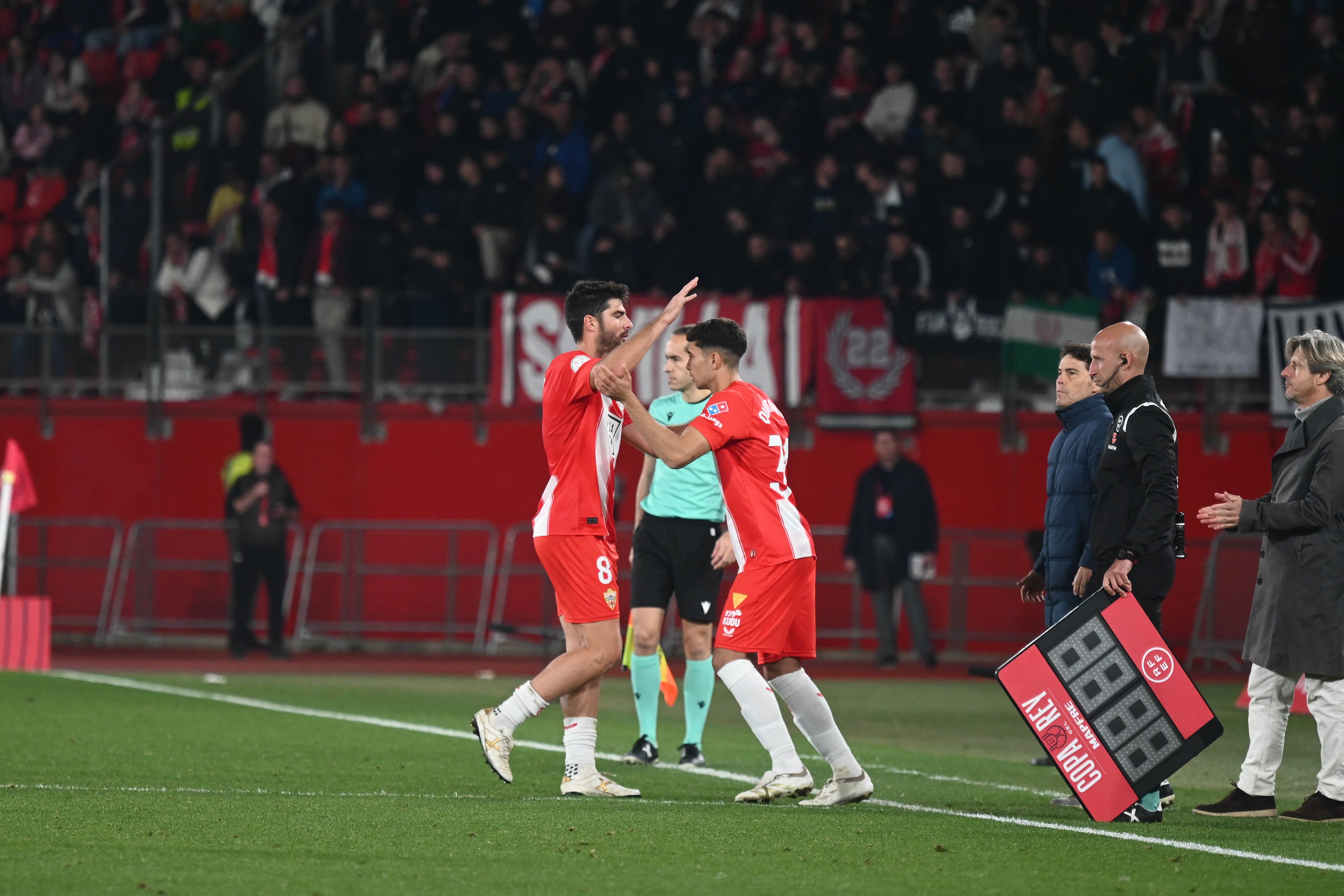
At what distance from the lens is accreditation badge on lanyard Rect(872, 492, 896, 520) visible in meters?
19.2

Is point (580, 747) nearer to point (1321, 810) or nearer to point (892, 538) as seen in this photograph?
point (1321, 810)

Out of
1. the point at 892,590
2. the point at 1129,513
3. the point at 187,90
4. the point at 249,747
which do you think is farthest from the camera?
the point at 187,90

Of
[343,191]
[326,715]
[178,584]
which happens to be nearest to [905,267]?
[343,191]

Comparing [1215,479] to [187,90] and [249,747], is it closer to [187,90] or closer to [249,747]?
[249,747]

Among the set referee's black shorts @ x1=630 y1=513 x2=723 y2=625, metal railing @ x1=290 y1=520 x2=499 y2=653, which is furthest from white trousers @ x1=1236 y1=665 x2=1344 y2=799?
metal railing @ x1=290 y1=520 x2=499 y2=653

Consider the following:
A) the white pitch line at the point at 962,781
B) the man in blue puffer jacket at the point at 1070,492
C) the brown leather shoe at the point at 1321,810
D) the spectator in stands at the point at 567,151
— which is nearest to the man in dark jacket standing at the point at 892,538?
the spectator in stands at the point at 567,151

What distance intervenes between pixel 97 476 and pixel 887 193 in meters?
10.1

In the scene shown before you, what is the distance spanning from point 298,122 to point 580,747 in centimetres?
1619

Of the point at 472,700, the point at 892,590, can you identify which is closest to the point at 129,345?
the point at 472,700

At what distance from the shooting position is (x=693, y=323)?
20078 millimetres

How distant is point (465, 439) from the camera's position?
21.1 metres

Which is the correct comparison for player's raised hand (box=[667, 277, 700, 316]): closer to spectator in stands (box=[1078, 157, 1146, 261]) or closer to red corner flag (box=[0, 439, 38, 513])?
red corner flag (box=[0, 439, 38, 513])

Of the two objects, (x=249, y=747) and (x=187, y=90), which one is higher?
(x=187, y=90)

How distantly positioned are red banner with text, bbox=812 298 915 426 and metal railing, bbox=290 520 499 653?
4.31m
